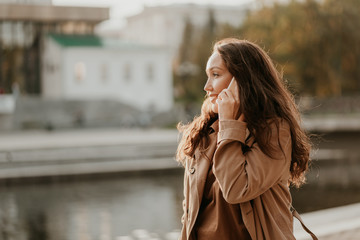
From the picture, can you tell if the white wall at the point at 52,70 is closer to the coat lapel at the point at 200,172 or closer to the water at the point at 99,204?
the water at the point at 99,204

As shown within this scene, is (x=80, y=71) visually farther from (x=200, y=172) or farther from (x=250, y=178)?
(x=250, y=178)

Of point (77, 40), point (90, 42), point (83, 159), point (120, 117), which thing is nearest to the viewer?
point (83, 159)

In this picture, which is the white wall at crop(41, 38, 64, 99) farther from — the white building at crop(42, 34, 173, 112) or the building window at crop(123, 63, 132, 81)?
the building window at crop(123, 63, 132, 81)

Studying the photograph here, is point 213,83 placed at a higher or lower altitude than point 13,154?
higher

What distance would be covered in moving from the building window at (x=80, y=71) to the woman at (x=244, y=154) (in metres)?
47.7

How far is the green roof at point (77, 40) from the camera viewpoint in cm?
4997

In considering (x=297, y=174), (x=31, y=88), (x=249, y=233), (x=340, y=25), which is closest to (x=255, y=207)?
(x=249, y=233)

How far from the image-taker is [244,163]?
2.47 metres

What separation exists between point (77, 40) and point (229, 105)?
50.4 metres

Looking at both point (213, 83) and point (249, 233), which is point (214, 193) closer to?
point (249, 233)

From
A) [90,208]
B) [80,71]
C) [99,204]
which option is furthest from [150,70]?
[90,208]

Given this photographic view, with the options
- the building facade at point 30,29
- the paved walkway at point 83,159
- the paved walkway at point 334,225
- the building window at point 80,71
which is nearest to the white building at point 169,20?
the building facade at point 30,29

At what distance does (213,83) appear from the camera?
105 inches

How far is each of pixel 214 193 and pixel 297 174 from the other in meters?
0.52
